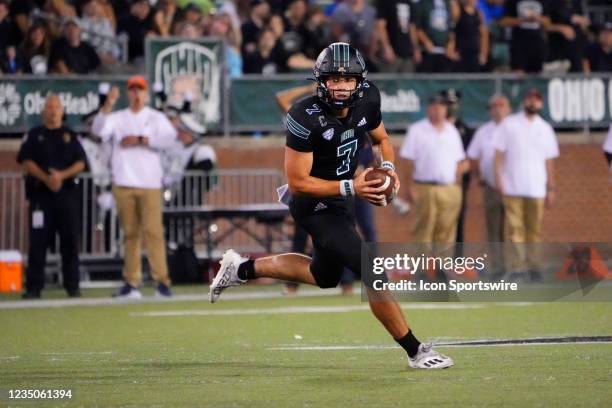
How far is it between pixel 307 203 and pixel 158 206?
645cm

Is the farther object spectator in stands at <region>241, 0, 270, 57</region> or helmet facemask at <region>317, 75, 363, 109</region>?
spectator in stands at <region>241, 0, 270, 57</region>

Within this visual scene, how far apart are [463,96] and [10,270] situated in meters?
6.86

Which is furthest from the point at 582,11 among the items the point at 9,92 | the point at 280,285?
the point at 9,92

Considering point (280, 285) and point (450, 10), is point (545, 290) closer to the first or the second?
point (280, 285)

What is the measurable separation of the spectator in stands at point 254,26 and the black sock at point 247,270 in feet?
34.1

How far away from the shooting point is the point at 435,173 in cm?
1678

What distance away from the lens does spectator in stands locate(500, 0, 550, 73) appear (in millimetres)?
20375

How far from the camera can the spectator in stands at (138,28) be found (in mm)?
19328

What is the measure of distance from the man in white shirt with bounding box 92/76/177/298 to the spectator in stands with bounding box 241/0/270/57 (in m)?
4.89

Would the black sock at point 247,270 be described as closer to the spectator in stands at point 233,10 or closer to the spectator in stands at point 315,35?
Result: the spectator in stands at point 315,35

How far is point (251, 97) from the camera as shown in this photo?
19109mm

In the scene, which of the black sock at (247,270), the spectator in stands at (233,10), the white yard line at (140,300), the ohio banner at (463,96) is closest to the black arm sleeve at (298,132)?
the black sock at (247,270)

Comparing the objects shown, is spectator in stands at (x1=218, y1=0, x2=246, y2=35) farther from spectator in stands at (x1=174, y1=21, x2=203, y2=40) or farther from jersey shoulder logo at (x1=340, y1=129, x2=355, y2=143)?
jersey shoulder logo at (x1=340, y1=129, x2=355, y2=143)

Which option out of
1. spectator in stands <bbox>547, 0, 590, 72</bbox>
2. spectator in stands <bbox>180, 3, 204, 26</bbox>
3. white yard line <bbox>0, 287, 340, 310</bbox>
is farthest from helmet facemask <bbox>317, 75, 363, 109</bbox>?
spectator in stands <bbox>547, 0, 590, 72</bbox>
